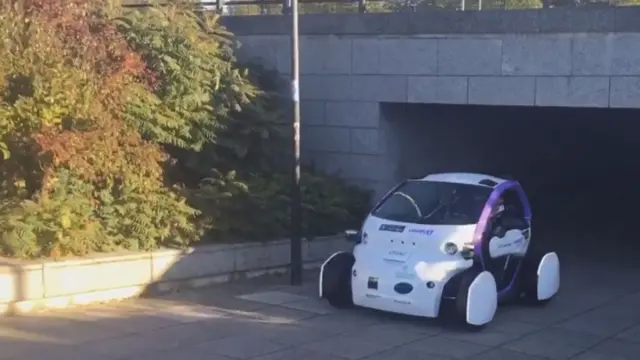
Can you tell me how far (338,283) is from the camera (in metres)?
11.7

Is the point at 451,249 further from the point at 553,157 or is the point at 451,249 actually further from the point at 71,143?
the point at 553,157

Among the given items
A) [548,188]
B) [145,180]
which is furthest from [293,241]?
[548,188]

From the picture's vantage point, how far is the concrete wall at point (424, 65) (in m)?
13.6

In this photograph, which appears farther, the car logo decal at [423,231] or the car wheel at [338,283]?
the car wheel at [338,283]

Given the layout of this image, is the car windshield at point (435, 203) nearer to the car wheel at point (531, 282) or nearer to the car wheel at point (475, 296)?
the car wheel at point (475, 296)

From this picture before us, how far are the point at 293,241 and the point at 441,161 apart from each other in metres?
4.34

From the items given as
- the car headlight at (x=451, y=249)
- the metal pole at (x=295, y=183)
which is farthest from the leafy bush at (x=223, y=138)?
the car headlight at (x=451, y=249)

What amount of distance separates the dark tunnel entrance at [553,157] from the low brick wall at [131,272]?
304 centimetres

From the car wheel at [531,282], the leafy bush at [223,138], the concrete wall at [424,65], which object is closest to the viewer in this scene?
the car wheel at [531,282]

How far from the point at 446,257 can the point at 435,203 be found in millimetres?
1024

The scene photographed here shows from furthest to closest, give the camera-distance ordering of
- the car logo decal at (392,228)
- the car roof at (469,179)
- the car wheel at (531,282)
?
the car roof at (469,179)
the car wheel at (531,282)
the car logo decal at (392,228)

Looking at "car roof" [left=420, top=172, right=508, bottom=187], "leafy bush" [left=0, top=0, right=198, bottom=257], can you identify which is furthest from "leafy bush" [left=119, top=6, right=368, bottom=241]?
"car roof" [left=420, top=172, right=508, bottom=187]

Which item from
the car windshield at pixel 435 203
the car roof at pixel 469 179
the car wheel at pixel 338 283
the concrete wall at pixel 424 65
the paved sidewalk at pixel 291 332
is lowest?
the paved sidewalk at pixel 291 332

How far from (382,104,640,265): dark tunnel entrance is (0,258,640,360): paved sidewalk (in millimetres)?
4298
